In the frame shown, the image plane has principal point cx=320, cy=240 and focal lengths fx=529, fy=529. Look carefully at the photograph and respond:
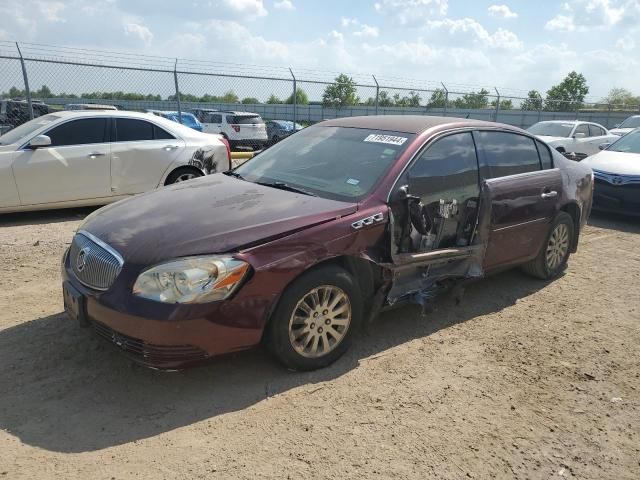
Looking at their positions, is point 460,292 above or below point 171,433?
above

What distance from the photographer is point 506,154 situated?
471cm

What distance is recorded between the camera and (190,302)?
290 cm

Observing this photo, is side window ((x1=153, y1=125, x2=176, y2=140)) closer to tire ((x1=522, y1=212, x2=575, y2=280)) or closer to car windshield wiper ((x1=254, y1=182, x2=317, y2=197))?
car windshield wiper ((x1=254, y1=182, x2=317, y2=197))

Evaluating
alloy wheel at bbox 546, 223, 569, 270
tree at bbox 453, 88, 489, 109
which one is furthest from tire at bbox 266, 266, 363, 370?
tree at bbox 453, 88, 489, 109

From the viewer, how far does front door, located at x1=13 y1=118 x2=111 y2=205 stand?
6.89 metres

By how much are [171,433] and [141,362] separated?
43 cm

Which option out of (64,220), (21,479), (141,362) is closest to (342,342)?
(141,362)

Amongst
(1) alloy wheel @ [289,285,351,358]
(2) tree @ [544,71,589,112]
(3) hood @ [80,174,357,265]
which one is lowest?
(1) alloy wheel @ [289,285,351,358]

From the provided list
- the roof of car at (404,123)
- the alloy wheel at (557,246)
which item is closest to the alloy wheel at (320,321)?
the roof of car at (404,123)

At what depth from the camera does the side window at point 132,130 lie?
764 centimetres

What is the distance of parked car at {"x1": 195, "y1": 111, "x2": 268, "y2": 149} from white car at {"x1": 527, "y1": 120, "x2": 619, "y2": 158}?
11628 mm

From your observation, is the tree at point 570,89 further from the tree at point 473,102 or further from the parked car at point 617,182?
the parked car at point 617,182

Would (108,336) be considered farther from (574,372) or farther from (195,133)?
(195,133)

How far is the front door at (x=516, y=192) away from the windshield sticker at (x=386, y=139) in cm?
83
